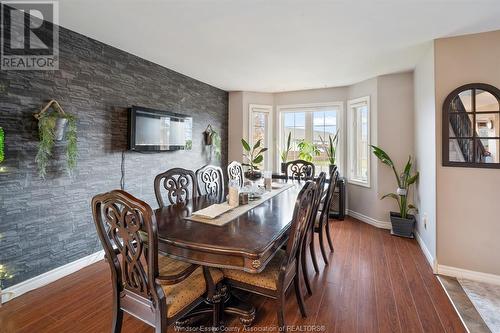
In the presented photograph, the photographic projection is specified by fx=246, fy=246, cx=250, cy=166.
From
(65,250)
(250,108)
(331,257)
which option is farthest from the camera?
(250,108)

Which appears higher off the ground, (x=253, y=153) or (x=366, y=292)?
(x=253, y=153)

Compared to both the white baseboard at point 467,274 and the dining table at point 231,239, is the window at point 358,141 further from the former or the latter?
the dining table at point 231,239

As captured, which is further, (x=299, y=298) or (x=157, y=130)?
(x=157, y=130)

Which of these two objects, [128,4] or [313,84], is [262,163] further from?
[128,4]

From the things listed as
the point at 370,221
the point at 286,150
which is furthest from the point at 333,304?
the point at 286,150

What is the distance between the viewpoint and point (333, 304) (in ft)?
6.80

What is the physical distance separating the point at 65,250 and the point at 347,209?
14.3ft

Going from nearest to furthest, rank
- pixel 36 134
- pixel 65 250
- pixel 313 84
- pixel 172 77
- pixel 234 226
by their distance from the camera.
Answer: pixel 234 226 < pixel 36 134 < pixel 65 250 < pixel 172 77 < pixel 313 84

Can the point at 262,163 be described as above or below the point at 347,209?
above

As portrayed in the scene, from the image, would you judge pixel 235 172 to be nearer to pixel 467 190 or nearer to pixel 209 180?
pixel 209 180

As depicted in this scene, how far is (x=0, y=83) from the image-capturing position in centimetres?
207

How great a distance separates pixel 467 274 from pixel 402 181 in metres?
1.47

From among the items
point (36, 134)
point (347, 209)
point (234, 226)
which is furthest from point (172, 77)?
point (347, 209)

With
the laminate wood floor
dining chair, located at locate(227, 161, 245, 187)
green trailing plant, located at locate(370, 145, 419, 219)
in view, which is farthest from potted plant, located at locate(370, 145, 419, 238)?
dining chair, located at locate(227, 161, 245, 187)
